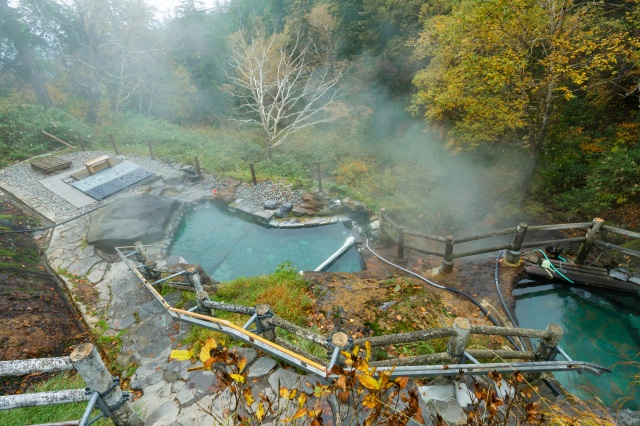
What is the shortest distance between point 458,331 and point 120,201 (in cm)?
1133

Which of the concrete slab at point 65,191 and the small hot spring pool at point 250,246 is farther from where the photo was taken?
the concrete slab at point 65,191

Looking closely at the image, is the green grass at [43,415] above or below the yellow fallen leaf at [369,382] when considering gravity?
below

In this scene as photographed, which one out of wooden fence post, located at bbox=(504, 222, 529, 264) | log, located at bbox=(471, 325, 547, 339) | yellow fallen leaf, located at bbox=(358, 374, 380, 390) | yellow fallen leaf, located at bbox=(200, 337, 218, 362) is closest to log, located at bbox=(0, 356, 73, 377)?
yellow fallen leaf, located at bbox=(200, 337, 218, 362)

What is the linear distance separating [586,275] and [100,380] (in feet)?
28.9

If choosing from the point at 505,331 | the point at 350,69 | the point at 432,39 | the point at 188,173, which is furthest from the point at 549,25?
the point at 188,173

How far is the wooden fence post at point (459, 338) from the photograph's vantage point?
325cm

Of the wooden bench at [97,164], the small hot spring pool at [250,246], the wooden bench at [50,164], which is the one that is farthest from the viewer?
the wooden bench at [50,164]

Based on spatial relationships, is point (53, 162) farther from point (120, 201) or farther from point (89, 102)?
point (89, 102)

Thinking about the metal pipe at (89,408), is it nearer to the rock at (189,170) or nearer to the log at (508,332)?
the log at (508,332)

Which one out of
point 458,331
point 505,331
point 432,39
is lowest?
point 505,331

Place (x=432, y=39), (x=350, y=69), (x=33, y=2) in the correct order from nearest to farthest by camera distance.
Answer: (x=432, y=39), (x=33, y=2), (x=350, y=69)

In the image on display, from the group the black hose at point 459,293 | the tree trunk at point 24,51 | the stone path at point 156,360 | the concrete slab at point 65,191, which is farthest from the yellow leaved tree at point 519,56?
the tree trunk at point 24,51

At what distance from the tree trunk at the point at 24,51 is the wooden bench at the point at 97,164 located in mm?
9623

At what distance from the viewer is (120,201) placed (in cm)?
1044
